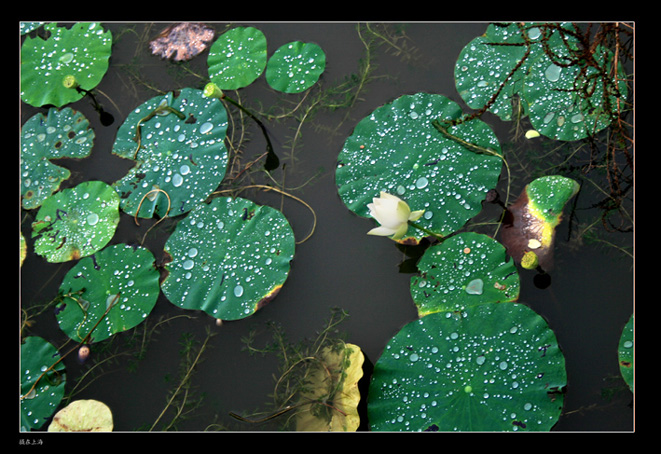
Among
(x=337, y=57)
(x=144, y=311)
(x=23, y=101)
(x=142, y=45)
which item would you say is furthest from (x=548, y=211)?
(x=23, y=101)

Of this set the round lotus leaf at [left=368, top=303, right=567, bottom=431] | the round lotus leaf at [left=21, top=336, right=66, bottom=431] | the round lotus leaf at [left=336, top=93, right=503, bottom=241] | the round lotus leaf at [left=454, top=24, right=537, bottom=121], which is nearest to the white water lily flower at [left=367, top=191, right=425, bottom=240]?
the round lotus leaf at [left=336, top=93, right=503, bottom=241]

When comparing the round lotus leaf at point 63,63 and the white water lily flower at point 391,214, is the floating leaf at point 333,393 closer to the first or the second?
the white water lily flower at point 391,214

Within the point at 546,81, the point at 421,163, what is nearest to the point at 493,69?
the point at 546,81

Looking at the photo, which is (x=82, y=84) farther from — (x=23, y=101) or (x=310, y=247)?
(x=310, y=247)

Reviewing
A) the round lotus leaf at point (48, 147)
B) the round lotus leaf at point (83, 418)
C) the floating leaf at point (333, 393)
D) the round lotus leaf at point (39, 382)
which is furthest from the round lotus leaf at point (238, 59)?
the round lotus leaf at point (83, 418)

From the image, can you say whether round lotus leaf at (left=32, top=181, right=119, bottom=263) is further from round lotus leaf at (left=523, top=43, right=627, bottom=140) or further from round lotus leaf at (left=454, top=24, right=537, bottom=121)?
round lotus leaf at (left=523, top=43, right=627, bottom=140)
